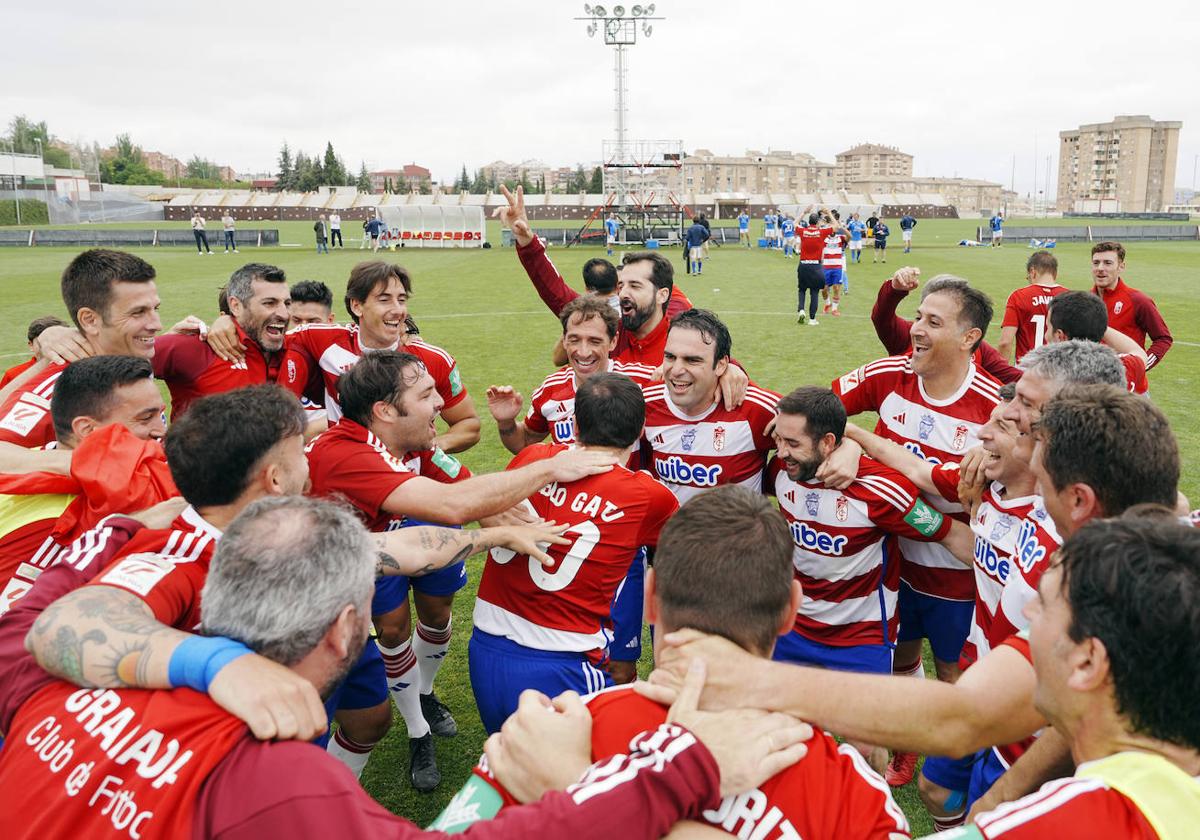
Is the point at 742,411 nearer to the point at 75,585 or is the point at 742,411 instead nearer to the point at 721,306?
the point at 75,585

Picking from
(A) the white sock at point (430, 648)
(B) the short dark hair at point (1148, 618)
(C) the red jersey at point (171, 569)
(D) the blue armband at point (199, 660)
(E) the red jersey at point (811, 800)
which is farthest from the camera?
(A) the white sock at point (430, 648)

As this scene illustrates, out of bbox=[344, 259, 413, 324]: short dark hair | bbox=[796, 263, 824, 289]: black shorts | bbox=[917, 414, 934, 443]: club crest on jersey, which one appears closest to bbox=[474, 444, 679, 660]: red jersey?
bbox=[917, 414, 934, 443]: club crest on jersey

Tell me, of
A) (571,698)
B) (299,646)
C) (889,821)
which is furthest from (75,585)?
(889,821)

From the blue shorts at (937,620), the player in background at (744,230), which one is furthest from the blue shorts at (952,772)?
the player in background at (744,230)

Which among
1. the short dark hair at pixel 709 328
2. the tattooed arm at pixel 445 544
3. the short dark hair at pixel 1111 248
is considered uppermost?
the short dark hair at pixel 1111 248

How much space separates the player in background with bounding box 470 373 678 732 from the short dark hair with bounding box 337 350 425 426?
0.80 m

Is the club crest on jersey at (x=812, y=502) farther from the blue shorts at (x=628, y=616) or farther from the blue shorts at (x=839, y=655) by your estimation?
the blue shorts at (x=628, y=616)

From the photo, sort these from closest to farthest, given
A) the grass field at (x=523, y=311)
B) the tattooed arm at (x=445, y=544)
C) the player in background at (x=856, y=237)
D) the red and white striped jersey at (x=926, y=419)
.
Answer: the tattooed arm at (x=445, y=544) < the red and white striped jersey at (x=926, y=419) < the grass field at (x=523, y=311) < the player in background at (x=856, y=237)

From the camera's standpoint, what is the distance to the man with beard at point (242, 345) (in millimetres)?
5668

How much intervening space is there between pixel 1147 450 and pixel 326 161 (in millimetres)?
114008

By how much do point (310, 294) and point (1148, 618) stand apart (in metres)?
7.00

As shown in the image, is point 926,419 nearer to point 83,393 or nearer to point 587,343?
point 587,343

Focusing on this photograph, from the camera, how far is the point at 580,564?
3.75 meters

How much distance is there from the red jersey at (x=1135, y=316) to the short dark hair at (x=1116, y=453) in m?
7.28
